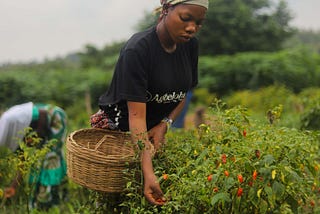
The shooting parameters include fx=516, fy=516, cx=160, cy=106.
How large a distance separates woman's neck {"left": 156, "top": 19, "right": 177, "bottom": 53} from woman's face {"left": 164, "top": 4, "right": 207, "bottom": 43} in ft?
0.17

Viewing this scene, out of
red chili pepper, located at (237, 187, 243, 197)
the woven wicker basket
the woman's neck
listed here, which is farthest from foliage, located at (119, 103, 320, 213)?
the woman's neck

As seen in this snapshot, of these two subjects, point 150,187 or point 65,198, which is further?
point 65,198

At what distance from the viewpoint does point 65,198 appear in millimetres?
4895

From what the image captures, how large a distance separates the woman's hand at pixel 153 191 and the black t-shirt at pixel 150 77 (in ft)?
1.25

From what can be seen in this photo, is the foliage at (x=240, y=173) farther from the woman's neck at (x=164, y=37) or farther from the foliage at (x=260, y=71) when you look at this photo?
the foliage at (x=260, y=71)

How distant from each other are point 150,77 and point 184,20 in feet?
1.05

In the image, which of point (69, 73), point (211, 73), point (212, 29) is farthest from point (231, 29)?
point (69, 73)

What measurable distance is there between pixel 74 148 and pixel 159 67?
1.86ft

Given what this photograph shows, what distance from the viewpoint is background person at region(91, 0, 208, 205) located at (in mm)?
2381

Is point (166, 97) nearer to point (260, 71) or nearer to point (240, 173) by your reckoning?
Answer: point (240, 173)

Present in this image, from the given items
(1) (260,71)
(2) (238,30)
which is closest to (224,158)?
(1) (260,71)

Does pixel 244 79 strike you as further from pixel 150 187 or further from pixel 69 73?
pixel 150 187

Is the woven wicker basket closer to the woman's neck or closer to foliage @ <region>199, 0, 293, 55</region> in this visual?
the woman's neck

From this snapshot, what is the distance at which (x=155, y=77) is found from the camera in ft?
8.21
